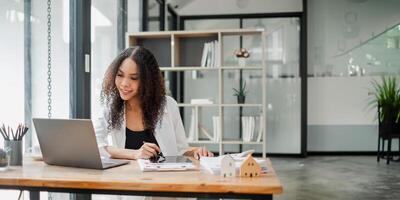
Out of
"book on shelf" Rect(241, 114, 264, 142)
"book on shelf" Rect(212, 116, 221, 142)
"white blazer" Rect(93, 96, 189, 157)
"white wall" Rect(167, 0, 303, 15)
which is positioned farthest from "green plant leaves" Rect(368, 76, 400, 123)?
"white blazer" Rect(93, 96, 189, 157)

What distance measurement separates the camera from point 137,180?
126cm

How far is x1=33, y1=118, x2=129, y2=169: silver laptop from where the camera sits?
1.42m

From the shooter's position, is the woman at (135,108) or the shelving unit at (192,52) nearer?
the woman at (135,108)

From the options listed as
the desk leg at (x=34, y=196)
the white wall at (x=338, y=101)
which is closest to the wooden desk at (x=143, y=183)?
the desk leg at (x=34, y=196)

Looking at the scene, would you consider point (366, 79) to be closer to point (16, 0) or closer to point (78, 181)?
point (16, 0)

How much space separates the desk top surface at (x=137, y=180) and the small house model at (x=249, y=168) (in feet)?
0.10

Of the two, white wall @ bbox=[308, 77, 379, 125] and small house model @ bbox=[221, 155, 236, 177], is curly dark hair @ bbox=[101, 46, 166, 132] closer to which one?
small house model @ bbox=[221, 155, 236, 177]

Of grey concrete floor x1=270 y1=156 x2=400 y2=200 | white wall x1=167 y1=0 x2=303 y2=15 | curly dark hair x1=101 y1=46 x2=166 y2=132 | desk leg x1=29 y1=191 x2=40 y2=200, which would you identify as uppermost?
white wall x1=167 y1=0 x2=303 y2=15

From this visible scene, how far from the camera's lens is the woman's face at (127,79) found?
1892 mm

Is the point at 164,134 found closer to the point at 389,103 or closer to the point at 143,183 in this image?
the point at 143,183

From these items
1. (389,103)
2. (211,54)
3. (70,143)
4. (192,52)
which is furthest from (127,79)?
(389,103)

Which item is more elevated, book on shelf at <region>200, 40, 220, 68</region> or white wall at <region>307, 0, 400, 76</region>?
white wall at <region>307, 0, 400, 76</region>

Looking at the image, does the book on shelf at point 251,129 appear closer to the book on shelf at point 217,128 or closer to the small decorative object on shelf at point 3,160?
the book on shelf at point 217,128

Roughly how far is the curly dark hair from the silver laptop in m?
0.43
